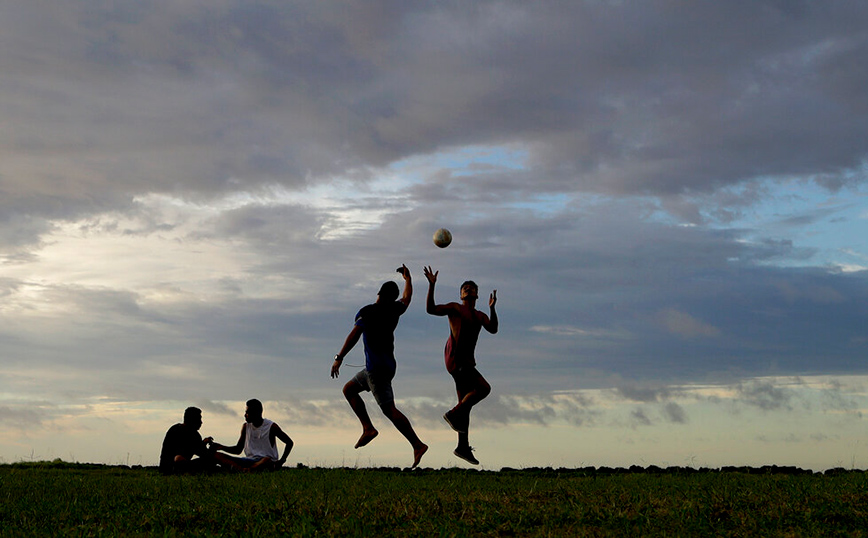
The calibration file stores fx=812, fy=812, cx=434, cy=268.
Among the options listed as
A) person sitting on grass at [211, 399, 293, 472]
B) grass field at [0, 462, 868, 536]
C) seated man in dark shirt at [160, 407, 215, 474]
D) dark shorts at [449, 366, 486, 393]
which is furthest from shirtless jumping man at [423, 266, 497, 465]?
seated man in dark shirt at [160, 407, 215, 474]

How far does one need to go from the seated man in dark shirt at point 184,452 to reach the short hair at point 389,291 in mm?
4364

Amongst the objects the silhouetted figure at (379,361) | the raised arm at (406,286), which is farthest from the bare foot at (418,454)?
the raised arm at (406,286)

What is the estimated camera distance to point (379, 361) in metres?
14.5

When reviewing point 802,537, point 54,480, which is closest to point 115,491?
point 54,480

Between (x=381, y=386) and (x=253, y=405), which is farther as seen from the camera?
(x=253, y=405)

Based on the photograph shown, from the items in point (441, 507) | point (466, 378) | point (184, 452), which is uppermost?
point (466, 378)

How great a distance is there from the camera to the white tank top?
15.3 metres

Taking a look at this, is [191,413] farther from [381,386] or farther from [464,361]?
[464,361]

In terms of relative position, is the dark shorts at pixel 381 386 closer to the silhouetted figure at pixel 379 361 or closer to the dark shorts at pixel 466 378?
the silhouetted figure at pixel 379 361

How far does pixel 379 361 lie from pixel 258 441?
118 inches

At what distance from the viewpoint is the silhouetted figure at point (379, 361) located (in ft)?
47.6

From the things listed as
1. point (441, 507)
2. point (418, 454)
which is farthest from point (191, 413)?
point (441, 507)

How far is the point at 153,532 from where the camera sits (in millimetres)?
7965

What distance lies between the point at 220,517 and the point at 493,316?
25.1ft
